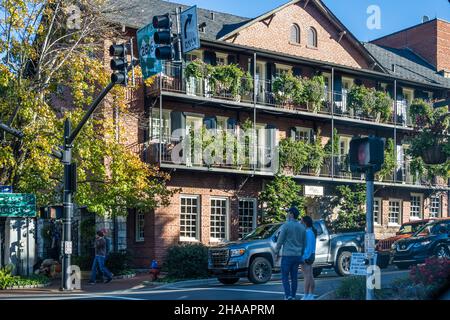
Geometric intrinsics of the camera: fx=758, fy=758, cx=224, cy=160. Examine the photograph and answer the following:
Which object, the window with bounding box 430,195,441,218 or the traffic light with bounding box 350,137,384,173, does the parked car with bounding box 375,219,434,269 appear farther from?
the window with bounding box 430,195,441,218

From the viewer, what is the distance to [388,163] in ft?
117

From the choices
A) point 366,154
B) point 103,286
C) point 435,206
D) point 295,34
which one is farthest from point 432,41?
point 366,154

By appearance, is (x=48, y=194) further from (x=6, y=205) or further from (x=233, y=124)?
(x=233, y=124)

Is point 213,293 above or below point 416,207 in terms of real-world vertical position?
below

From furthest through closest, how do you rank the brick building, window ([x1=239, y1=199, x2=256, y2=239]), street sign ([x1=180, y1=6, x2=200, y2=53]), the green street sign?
window ([x1=239, y1=199, x2=256, y2=239]) < the brick building < the green street sign < street sign ([x1=180, y1=6, x2=200, y2=53])

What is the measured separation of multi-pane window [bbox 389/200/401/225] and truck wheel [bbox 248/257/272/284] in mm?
18616

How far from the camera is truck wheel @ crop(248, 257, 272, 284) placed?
2058 cm

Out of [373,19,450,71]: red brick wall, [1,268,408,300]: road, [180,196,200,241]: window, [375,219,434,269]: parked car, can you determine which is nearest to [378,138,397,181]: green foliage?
[375,219,434,269]: parked car

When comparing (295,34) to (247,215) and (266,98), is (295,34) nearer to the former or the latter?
(266,98)

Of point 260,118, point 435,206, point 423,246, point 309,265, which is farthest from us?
point 435,206

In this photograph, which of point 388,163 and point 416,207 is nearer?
point 388,163

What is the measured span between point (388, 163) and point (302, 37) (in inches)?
283

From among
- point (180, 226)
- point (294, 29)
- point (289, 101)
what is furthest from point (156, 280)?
point (294, 29)
